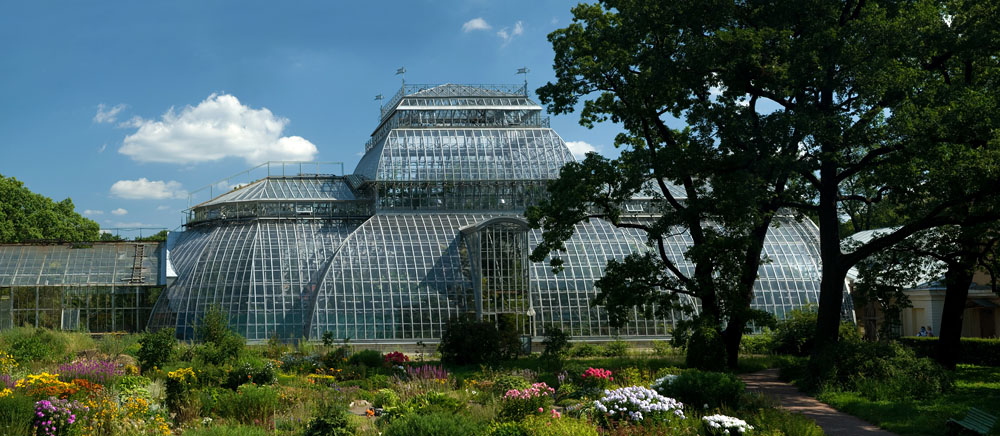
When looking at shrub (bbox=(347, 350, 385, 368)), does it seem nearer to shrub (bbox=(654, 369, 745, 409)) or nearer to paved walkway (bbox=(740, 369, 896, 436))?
paved walkway (bbox=(740, 369, 896, 436))

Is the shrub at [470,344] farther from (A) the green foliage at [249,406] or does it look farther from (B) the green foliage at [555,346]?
(A) the green foliage at [249,406]

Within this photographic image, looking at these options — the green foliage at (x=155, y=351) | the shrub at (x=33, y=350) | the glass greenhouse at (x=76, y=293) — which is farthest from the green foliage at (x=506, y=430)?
the glass greenhouse at (x=76, y=293)

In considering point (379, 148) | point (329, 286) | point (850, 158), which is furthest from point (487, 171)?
point (850, 158)

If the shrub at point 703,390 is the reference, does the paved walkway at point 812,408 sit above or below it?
below

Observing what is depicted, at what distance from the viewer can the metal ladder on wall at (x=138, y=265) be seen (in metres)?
42.5

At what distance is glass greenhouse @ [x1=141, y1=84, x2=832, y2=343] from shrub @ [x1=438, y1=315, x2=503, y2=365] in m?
7.51

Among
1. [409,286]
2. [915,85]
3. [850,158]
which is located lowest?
[409,286]

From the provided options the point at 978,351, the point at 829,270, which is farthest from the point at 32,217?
the point at 978,351

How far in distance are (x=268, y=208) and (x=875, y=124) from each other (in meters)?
33.8

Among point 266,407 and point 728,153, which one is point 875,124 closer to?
point 728,153

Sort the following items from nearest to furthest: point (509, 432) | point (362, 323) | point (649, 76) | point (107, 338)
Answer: point (509, 432) < point (649, 76) < point (107, 338) < point (362, 323)

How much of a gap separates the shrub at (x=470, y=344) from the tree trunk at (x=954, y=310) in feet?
51.5

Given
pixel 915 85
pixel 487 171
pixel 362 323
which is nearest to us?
pixel 915 85

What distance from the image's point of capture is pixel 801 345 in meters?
34.6
